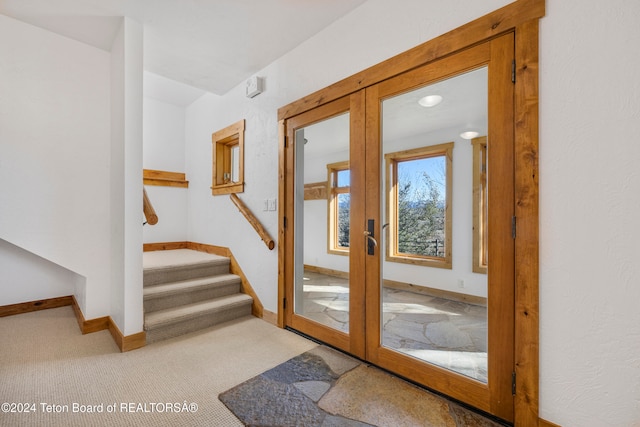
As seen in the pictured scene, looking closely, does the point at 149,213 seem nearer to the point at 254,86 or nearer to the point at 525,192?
the point at 254,86

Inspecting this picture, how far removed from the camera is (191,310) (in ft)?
9.09

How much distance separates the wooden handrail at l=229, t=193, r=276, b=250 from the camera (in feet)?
9.55

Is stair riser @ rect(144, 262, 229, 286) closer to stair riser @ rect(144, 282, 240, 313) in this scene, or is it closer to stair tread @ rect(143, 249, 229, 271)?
stair tread @ rect(143, 249, 229, 271)

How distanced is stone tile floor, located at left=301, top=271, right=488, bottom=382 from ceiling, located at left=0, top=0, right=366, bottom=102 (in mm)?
2190

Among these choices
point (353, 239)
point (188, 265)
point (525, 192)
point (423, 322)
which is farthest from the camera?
point (188, 265)

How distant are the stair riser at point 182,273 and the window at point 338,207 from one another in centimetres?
147

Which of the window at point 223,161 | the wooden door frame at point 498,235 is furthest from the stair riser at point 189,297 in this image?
the wooden door frame at point 498,235

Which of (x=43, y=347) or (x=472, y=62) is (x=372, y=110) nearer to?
(x=472, y=62)

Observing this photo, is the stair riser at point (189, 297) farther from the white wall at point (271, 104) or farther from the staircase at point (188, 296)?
the white wall at point (271, 104)

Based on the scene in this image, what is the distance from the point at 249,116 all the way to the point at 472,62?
2.39m

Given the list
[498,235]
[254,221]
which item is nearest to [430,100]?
[498,235]

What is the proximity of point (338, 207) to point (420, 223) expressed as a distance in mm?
828
